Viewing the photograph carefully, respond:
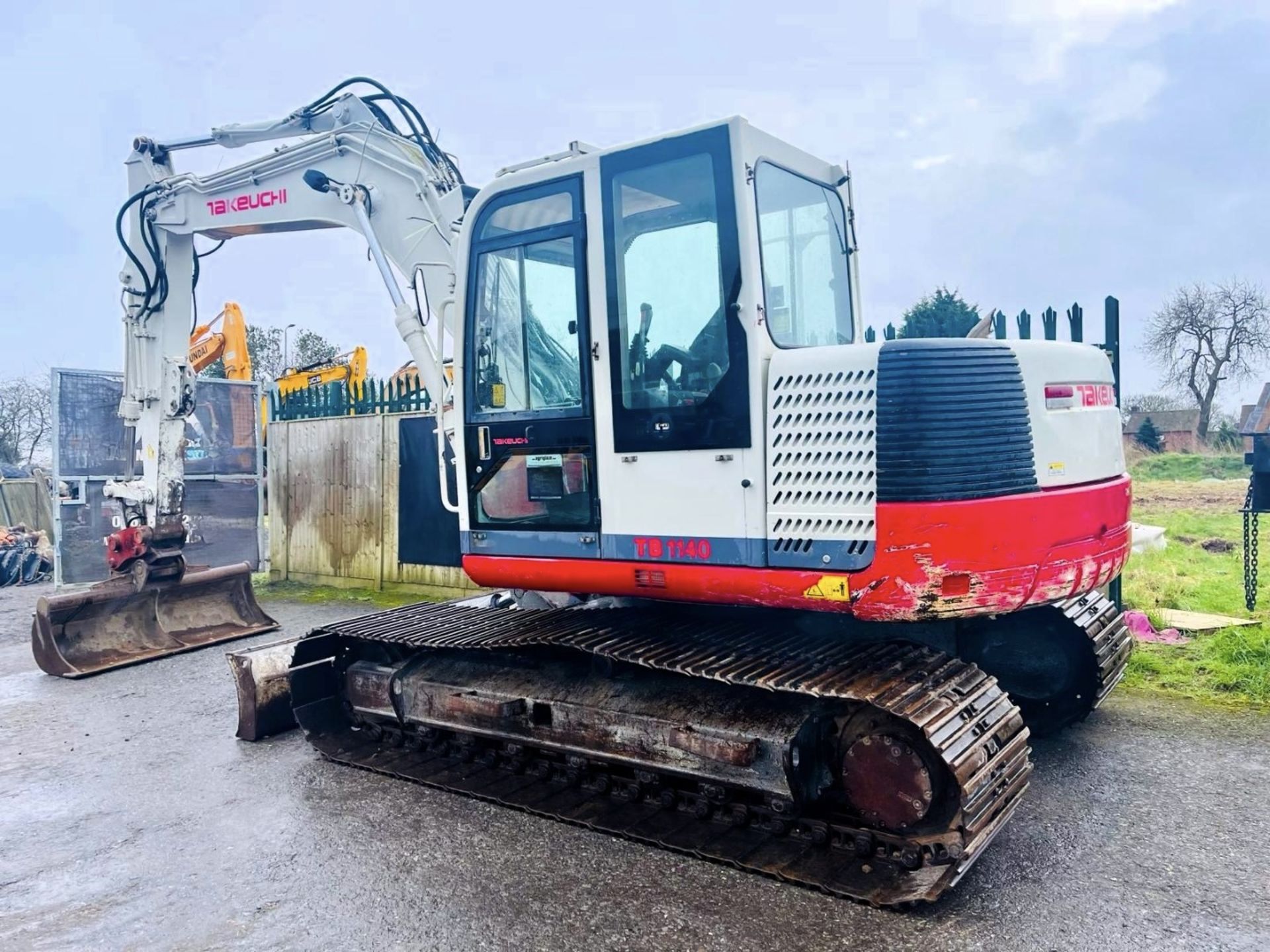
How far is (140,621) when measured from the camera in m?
8.52

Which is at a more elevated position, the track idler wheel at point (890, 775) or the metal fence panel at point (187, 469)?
the metal fence panel at point (187, 469)

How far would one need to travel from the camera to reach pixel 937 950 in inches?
129

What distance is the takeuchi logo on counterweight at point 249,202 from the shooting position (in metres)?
7.34

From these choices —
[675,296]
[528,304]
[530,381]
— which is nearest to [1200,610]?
[675,296]

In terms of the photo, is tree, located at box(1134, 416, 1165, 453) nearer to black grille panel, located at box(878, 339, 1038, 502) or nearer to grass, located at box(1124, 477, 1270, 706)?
grass, located at box(1124, 477, 1270, 706)

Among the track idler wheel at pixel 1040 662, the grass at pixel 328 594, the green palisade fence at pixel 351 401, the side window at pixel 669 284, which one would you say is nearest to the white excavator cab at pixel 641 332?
the side window at pixel 669 284

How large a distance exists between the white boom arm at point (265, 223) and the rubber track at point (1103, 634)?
3.57 metres

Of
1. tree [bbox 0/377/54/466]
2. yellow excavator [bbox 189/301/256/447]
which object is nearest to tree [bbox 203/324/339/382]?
tree [bbox 0/377/54/466]

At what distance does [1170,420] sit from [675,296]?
45608 millimetres

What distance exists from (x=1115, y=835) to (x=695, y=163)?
3.42 meters

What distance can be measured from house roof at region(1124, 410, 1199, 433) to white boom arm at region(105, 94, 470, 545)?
1596 inches

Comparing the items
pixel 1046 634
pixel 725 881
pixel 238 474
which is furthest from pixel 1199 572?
pixel 238 474

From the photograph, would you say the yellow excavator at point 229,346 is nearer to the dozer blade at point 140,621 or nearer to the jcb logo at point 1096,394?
the dozer blade at point 140,621

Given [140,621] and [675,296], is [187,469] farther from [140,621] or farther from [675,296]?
[675,296]
